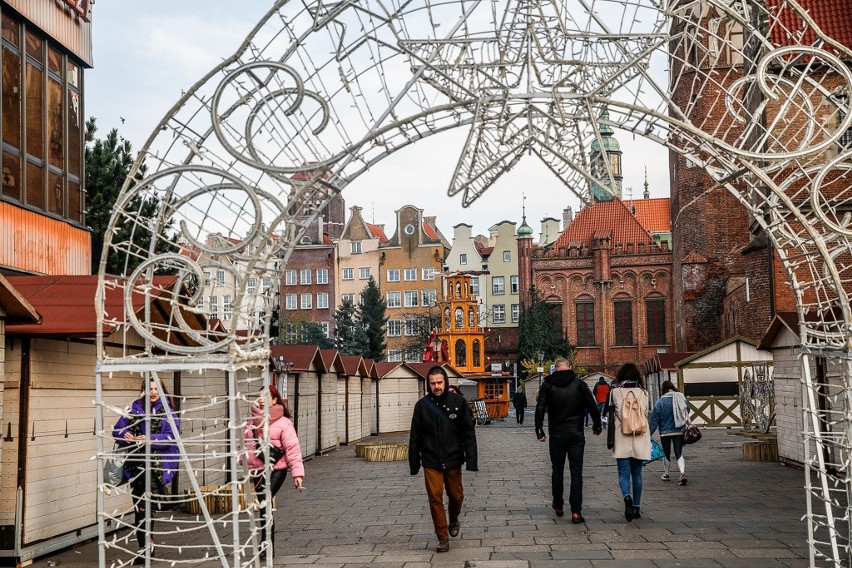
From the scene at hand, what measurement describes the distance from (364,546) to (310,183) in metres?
4.71

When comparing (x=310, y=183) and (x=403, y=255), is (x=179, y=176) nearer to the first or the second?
(x=310, y=183)

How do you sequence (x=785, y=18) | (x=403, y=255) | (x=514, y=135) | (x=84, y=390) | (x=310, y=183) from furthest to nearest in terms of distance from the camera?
(x=403, y=255), (x=785, y=18), (x=84, y=390), (x=514, y=135), (x=310, y=183)

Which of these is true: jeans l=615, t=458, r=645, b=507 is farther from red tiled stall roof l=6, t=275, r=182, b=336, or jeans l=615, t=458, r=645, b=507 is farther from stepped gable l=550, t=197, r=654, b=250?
stepped gable l=550, t=197, r=654, b=250

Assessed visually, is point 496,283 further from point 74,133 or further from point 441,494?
point 441,494

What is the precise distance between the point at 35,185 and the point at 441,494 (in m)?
9.54

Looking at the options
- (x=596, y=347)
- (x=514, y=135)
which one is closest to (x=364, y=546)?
(x=514, y=135)

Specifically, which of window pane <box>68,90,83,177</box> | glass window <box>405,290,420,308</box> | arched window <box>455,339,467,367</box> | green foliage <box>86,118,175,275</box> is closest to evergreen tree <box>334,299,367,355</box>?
glass window <box>405,290,420,308</box>

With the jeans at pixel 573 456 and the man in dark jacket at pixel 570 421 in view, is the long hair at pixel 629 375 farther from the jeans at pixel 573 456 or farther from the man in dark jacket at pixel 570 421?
the jeans at pixel 573 456

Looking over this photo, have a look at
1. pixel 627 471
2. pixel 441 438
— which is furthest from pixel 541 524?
pixel 441 438

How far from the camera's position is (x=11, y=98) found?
53.0 feet

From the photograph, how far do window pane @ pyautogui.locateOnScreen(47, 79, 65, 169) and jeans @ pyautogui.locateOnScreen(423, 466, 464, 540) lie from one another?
996 centimetres

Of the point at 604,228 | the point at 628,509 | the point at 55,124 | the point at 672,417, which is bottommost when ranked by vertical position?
the point at 628,509

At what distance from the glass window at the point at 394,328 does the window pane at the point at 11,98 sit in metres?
81.8

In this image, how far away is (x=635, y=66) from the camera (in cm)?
883
